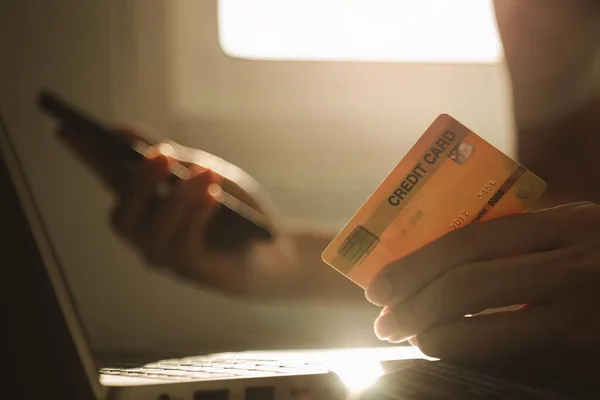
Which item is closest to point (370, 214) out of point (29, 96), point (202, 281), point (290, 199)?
point (202, 281)

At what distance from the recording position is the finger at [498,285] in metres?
0.34

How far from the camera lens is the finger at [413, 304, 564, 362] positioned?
13.4 inches

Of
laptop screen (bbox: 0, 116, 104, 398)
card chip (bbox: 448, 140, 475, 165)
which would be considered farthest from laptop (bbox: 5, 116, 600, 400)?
card chip (bbox: 448, 140, 475, 165)

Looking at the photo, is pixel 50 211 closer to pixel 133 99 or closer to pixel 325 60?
pixel 133 99

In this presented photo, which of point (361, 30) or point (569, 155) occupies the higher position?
point (361, 30)

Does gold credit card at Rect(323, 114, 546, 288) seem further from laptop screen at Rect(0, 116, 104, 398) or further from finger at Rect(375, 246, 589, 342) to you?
laptop screen at Rect(0, 116, 104, 398)

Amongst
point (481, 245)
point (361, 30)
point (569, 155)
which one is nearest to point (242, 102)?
point (361, 30)

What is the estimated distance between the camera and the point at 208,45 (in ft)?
2.84

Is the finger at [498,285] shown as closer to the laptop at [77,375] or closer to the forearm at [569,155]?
the laptop at [77,375]

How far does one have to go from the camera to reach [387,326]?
0.38 meters

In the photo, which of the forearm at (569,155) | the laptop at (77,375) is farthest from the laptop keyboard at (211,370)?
the forearm at (569,155)

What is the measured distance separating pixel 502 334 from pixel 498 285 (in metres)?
0.03

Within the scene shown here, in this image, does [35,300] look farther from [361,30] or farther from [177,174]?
[361,30]

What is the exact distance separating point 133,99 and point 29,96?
140 mm
